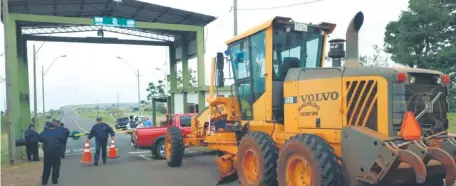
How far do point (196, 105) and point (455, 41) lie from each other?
1778cm

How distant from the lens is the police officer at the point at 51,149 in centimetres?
1055

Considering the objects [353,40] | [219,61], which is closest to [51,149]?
[219,61]

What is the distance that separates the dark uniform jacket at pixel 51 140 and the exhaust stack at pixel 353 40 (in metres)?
7.09

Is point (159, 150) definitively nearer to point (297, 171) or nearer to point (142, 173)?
point (142, 173)

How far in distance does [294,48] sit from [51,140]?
20.3 feet

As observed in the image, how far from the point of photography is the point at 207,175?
11.1 meters

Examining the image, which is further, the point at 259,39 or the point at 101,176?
the point at 101,176

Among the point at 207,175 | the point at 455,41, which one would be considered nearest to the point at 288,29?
the point at 207,175

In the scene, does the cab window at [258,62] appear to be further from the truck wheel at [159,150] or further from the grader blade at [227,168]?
the truck wheel at [159,150]

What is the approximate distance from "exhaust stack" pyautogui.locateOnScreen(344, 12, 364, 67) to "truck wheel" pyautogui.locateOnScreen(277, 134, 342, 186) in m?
1.63

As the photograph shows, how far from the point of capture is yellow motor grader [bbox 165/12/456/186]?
5.90 meters

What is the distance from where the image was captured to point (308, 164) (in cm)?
648

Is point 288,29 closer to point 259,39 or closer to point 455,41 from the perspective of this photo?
point 259,39

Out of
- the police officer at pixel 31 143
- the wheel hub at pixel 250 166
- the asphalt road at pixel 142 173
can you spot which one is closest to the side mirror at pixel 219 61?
the wheel hub at pixel 250 166
